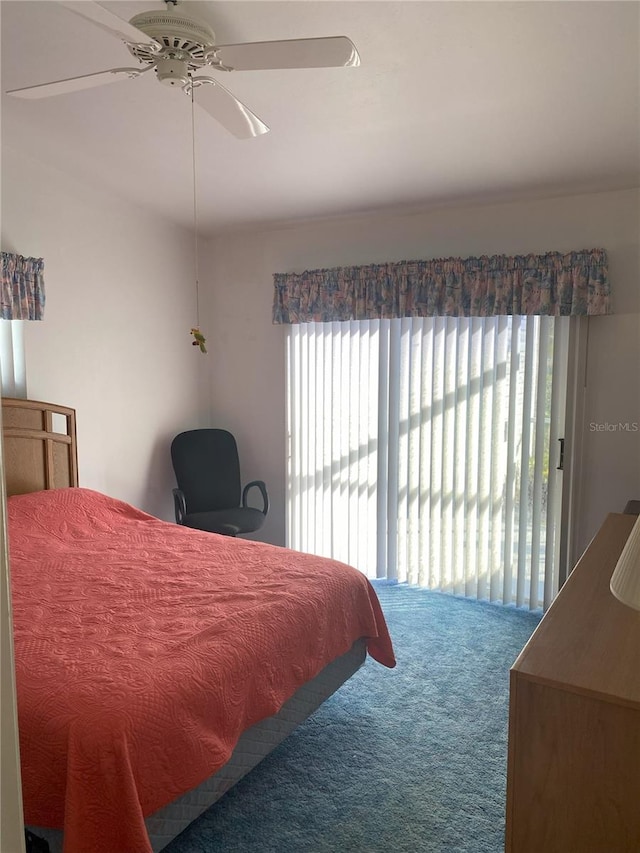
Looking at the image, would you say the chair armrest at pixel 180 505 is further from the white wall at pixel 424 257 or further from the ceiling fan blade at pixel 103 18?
the ceiling fan blade at pixel 103 18

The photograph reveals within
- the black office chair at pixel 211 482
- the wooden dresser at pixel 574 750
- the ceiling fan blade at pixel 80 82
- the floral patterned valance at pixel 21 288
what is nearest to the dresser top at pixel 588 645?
the wooden dresser at pixel 574 750

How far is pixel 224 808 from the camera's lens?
2.15 meters

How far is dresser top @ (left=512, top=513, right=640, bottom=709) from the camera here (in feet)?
4.35

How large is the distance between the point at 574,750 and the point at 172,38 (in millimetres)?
2190

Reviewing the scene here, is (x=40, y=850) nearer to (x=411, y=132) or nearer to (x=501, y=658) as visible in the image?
(x=501, y=658)

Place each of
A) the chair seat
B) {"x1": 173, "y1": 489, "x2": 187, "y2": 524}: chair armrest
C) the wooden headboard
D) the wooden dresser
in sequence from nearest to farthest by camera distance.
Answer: the wooden dresser, the wooden headboard, the chair seat, {"x1": 173, "y1": 489, "x2": 187, "y2": 524}: chair armrest

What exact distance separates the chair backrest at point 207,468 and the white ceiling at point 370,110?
5.31ft

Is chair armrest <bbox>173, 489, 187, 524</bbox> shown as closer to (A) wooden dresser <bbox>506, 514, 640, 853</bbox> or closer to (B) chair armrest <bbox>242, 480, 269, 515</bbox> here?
(B) chair armrest <bbox>242, 480, 269, 515</bbox>

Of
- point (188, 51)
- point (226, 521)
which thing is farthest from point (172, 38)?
point (226, 521)

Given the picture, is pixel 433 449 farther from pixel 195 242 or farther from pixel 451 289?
pixel 195 242

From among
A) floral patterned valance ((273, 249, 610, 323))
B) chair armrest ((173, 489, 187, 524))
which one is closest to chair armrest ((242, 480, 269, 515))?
chair armrest ((173, 489, 187, 524))

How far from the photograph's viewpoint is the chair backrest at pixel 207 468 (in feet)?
14.4

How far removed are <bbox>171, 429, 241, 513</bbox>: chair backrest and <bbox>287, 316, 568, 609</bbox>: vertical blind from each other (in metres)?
0.44

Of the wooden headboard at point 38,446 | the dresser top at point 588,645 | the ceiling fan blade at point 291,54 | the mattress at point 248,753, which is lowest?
the mattress at point 248,753
